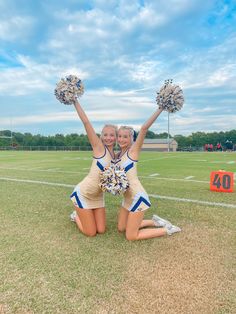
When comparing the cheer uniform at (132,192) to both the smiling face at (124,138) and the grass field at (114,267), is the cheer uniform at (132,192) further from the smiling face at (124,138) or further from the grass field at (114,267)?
the grass field at (114,267)

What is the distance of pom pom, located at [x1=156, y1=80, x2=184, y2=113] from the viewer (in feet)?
12.2

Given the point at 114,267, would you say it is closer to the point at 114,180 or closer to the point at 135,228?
the point at 135,228

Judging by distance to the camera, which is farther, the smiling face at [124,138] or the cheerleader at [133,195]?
the smiling face at [124,138]

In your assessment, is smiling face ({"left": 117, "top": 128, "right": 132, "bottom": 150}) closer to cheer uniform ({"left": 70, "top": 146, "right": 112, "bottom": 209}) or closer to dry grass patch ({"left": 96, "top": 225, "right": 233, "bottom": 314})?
cheer uniform ({"left": 70, "top": 146, "right": 112, "bottom": 209})

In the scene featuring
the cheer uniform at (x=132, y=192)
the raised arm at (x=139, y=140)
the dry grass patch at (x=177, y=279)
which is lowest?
the dry grass patch at (x=177, y=279)

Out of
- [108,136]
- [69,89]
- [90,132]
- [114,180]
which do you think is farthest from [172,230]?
[69,89]

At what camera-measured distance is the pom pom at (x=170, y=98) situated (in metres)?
3.73

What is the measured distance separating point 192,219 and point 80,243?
6.32 feet

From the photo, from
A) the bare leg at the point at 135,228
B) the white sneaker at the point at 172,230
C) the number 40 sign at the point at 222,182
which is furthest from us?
the number 40 sign at the point at 222,182

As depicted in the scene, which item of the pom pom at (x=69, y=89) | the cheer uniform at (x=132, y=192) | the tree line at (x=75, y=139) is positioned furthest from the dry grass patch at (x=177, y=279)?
the tree line at (x=75, y=139)

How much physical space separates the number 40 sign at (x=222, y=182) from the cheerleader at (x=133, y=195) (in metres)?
3.33

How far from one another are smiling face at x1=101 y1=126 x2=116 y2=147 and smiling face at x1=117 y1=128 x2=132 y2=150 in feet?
0.27

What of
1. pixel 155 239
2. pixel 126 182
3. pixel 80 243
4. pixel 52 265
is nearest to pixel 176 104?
pixel 126 182

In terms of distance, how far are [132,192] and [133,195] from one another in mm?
41
